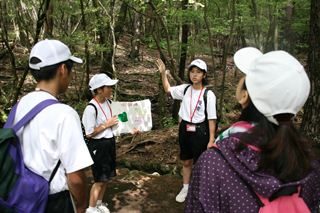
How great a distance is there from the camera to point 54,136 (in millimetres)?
2076

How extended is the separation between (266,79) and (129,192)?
4.52 meters

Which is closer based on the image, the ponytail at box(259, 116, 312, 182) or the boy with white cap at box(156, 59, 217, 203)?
the ponytail at box(259, 116, 312, 182)

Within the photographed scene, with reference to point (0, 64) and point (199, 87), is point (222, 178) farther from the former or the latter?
point (0, 64)

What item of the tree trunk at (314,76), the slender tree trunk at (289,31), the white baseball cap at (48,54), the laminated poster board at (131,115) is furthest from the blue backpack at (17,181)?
the slender tree trunk at (289,31)

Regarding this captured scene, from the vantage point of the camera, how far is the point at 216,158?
4.94ft

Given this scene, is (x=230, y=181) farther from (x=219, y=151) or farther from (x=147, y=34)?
(x=147, y=34)

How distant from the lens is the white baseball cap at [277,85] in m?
1.47

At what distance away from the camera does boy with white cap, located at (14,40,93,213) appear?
2.08 metres

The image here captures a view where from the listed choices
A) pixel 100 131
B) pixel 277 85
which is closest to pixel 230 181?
pixel 277 85

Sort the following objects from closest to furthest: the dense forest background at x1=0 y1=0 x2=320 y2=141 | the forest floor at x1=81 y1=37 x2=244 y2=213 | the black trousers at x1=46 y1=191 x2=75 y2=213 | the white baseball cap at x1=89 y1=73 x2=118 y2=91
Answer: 1. the black trousers at x1=46 y1=191 x2=75 y2=213
2. the white baseball cap at x1=89 y1=73 x2=118 y2=91
3. the forest floor at x1=81 y1=37 x2=244 y2=213
4. the dense forest background at x1=0 y1=0 x2=320 y2=141

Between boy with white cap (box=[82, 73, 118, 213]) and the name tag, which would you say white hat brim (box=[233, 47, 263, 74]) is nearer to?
boy with white cap (box=[82, 73, 118, 213])

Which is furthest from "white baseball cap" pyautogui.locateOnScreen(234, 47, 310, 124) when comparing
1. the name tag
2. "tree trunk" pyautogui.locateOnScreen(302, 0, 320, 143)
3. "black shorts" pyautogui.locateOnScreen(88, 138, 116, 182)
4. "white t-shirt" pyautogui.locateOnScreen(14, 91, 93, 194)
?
"tree trunk" pyautogui.locateOnScreen(302, 0, 320, 143)

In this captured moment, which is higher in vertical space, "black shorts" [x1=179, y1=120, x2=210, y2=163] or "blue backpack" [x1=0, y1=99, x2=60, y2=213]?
"blue backpack" [x1=0, y1=99, x2=60, y2=213]

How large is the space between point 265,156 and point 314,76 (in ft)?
13.8
